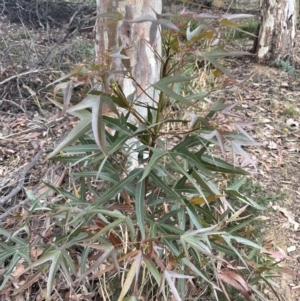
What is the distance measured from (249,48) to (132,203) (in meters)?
3.90

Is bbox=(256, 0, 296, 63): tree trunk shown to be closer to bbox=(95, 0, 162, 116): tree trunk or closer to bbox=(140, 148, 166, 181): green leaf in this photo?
bbox=(95, 0, 162, 116): tree trunk

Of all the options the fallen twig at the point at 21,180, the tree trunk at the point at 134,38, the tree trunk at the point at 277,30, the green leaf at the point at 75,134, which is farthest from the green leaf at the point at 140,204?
the tree trunk at the point at 277,30

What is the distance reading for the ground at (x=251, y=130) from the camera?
2350 mm

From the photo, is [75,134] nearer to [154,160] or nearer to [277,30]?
[154,160]

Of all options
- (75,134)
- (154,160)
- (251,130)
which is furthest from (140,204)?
(251,130)

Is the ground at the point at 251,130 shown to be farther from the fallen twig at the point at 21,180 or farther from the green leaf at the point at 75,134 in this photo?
the green leaf at the point at 75,134

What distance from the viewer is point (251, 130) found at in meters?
3.29

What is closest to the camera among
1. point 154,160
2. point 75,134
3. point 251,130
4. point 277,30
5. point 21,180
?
point 75,134

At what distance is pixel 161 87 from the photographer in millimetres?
1198

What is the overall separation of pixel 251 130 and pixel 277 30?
5.73 ft

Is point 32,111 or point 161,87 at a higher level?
point 161,87

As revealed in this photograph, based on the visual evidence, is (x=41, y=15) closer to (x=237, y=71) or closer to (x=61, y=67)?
(x=61, y=67)

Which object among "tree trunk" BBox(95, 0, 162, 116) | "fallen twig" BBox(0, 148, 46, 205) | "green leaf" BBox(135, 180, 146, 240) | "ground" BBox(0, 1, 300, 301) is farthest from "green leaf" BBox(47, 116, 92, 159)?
"fallen twig" BBox(0, 148, 46, 205)

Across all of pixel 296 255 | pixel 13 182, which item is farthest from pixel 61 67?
pixel 296 255
